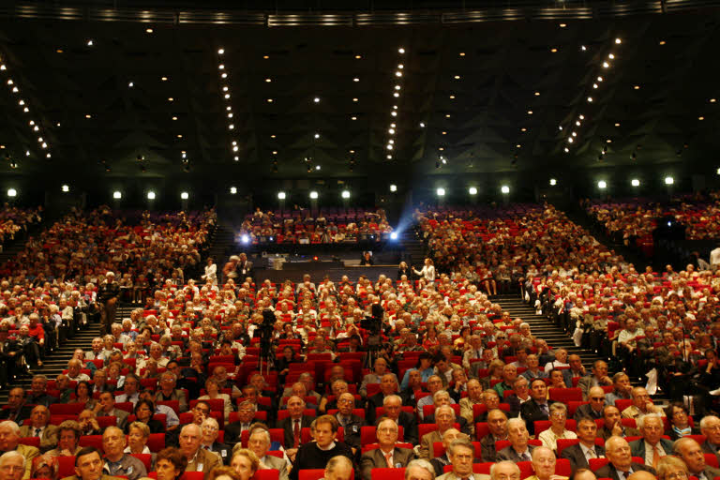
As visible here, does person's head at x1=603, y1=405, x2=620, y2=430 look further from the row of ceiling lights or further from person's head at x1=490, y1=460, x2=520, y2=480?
the row of ceiling lights

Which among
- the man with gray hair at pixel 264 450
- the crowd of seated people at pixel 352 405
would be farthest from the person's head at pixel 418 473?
the man with gray hair at pixel 264 450

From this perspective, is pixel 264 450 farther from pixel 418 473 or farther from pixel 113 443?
pixel 418 473

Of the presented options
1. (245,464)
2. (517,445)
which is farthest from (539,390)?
(245,464)

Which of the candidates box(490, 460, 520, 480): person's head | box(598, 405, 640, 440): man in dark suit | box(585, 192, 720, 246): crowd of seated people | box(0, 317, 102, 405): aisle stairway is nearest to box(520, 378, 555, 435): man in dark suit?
box(598, 405, 640, 440): man in dark suit

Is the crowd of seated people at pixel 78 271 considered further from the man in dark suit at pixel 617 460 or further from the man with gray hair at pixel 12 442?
the man in dark suit at pixel 617 460

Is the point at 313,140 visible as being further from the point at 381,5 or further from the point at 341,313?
the point at 341,313

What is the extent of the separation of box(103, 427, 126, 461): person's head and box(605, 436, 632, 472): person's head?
402 cm

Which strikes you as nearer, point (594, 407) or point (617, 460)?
point (617, 460)

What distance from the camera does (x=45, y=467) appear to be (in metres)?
5.14

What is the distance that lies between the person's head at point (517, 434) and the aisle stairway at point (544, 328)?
6.54m

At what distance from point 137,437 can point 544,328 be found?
33.5 ft

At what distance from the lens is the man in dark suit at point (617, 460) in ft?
16.1

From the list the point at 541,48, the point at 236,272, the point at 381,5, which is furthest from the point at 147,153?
the point at 541,48

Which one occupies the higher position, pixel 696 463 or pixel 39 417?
pixel 39 417
